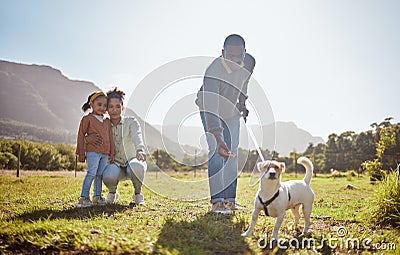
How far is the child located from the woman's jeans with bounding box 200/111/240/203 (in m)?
1.69

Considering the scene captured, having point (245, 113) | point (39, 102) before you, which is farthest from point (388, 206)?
point (39, 102)

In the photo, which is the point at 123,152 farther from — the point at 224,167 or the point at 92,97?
the point at 224,167

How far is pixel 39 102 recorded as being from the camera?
92000 mm

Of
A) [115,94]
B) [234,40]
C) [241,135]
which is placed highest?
[234,40]

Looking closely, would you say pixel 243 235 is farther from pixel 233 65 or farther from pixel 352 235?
pixel 233 65

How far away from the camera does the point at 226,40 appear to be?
16.7 feet

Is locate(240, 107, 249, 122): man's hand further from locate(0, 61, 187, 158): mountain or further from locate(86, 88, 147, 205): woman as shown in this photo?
locate(0, 61, 187, 158): mountain

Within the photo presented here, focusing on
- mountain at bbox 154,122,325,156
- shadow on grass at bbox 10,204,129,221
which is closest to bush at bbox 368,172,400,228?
mountain at bbox 154,122,325,156

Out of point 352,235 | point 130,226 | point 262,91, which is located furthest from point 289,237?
point 262,91

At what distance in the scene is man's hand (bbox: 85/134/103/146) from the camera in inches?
211

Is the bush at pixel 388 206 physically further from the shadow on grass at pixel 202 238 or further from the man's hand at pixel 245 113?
the man's hand at pixel 245 113

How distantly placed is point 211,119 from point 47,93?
120m

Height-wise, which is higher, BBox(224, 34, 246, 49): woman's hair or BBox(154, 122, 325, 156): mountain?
BBox(224, 34, 246, 49): woman's hair

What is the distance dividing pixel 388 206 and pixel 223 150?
2461 mm
